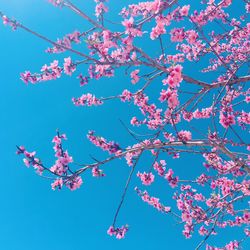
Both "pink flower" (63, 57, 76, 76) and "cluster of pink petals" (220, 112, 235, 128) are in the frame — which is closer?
"cluster of pink petals" (220, 112, 235, 128)

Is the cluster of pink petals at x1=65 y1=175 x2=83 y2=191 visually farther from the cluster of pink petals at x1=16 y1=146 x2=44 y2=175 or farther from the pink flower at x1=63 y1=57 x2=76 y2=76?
the pink flower at x1=63 y1=57 x2=76 y2=76

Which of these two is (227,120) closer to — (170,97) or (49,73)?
(170,97)

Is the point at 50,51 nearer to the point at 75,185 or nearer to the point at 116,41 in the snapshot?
the point at 116,41

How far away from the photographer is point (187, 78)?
449cm

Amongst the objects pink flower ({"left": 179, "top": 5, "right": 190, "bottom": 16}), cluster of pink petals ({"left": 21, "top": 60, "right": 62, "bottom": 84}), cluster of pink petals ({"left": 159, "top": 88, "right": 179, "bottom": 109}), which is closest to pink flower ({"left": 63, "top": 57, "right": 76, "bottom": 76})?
cluster of pink petals ({"left": 21, "top": 60, "right": 62, "bottom": 84})

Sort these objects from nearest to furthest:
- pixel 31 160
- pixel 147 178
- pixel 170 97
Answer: pixel 170 97 → pixel 31 160 → pixel 147 178

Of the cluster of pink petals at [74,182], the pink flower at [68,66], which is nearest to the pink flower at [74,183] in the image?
the cluster of pink petals at [74,182]

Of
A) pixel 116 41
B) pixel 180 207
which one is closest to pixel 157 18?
pixel 116 41

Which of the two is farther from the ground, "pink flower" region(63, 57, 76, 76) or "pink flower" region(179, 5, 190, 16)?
"pink flower" region(179, 5, 190, 16)

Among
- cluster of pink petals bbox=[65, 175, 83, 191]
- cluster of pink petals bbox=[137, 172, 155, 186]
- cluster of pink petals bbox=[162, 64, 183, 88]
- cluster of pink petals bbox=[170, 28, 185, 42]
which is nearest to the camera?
cluster of pink petals bbox=[162, 64, 183, 88]

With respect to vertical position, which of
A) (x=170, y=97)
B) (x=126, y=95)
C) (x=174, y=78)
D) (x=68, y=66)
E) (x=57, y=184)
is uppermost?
(x=126, y=95)

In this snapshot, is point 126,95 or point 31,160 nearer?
point 31,160

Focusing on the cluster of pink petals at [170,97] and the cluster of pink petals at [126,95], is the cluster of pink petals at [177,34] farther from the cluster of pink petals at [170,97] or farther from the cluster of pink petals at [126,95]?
the cluster of pink petals at [170,97]

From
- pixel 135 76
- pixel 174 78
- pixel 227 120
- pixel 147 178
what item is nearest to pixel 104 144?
pixel 147 178
